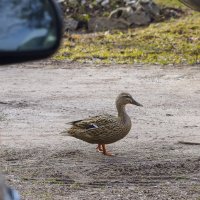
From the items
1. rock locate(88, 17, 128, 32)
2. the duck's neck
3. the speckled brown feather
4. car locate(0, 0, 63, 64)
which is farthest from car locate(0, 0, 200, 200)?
rock locate(88, 17, 128, 32)

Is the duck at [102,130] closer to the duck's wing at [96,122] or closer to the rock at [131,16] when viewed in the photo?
the duck's wing at [96,122]

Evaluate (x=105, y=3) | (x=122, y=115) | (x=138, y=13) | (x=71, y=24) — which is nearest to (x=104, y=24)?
(x=71, y=24)

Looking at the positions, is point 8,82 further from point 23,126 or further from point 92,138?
point 92,138

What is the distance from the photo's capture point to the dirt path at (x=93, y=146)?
5.89m

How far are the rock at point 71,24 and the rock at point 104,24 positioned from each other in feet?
1.07

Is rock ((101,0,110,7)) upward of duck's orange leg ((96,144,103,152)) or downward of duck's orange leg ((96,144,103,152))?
downward

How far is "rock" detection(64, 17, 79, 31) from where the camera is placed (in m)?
17.0

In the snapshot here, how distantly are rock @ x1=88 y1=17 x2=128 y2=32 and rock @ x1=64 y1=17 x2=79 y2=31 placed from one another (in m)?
0.33

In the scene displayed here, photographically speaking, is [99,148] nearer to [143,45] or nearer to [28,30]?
[28,30]

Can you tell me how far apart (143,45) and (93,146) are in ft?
23.8

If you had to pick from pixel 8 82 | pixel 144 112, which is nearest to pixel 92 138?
pixel 144 112

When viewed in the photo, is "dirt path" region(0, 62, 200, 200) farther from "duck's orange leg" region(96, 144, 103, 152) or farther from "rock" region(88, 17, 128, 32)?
"rock" region(88, 17, 128, 32)

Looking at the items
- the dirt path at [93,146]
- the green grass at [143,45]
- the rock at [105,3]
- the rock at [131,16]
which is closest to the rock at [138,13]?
the rock at [131,16]

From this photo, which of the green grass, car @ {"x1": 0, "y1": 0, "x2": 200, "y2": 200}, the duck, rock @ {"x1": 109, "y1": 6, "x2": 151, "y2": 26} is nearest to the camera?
car @ {"x1": 0, "y1": 0, "x2": 200, "y2": 200}
